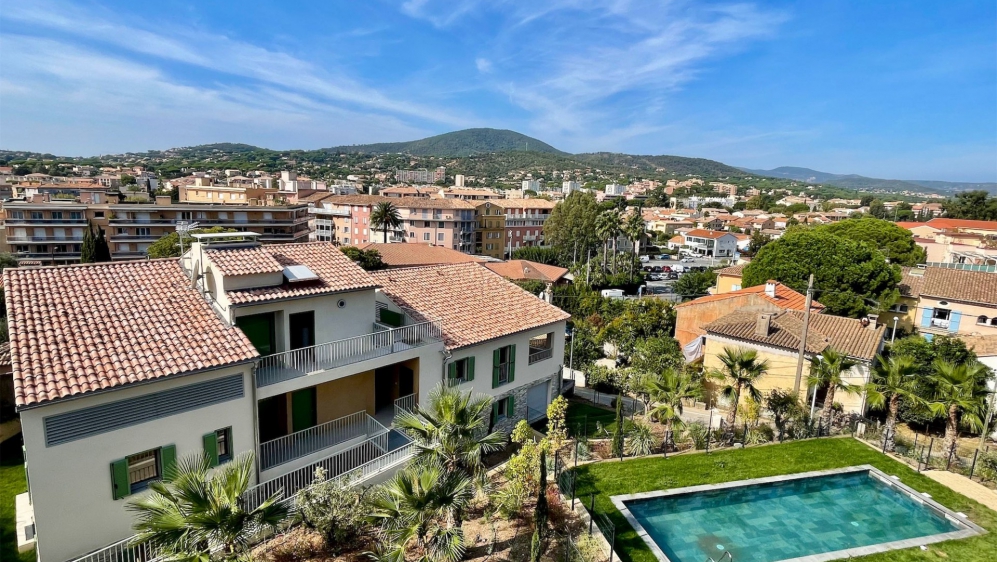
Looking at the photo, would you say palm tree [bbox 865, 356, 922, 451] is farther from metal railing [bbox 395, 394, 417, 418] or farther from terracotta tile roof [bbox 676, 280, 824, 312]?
metal railing [bbox 395, 394, 417, 418]

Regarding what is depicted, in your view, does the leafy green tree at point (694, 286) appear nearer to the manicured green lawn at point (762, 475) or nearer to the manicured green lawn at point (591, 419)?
the manicured green lawn at point (591, 419)

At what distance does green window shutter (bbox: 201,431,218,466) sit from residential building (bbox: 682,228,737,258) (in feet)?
360

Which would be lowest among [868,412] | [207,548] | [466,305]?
[868,412]

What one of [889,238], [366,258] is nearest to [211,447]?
[366,258]

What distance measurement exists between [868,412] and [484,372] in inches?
800

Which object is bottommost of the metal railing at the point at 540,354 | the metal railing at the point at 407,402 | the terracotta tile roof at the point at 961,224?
the metal railing at the point at 407,402

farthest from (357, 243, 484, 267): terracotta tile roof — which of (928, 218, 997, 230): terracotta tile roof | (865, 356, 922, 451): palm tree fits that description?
(928, 218, 997, 230): terracotta tile roof

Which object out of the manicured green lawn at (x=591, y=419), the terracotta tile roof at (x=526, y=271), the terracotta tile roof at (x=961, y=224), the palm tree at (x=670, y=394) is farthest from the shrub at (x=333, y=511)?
the terracotta tile roof at (x=961, y=224)

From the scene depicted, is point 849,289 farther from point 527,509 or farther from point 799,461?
point 527,509

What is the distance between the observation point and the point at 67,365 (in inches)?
453

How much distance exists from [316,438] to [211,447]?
3390mm

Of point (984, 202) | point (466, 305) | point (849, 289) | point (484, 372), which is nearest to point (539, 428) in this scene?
point (484, 372)

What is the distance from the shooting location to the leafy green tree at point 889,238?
2174 inches

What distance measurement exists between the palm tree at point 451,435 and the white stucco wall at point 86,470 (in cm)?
557
